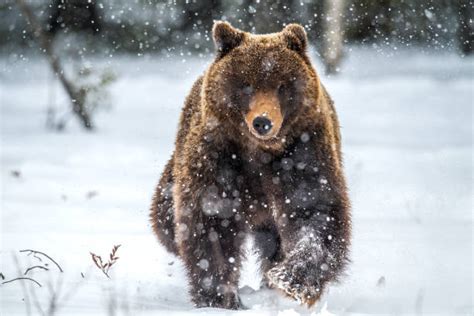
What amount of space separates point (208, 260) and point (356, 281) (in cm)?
101

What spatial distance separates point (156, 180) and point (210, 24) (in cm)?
564

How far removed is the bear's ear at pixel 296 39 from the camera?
4535mm

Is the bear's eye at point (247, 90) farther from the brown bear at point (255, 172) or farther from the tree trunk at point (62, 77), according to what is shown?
the tree trunk at point (62, 77)

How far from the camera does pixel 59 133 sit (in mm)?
12727

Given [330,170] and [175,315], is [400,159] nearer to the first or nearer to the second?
[330,170]

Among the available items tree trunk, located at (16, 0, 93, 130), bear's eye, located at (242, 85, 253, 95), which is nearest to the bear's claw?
bear's eye, located at (242, 85, 253, 95)

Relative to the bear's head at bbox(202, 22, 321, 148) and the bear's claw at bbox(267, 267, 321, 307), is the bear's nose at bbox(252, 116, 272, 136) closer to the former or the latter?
Answer: the bear's head at bbox(202, 22, 321, 148)

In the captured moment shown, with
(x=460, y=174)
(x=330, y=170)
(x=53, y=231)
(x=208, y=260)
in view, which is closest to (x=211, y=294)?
(x=208, y=260)

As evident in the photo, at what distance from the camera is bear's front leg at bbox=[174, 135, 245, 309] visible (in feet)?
14.5

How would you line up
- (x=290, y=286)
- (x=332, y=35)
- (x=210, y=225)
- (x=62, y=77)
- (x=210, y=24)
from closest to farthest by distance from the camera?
(x=290, y=286)
(x=210, y=225)
(x=62, y=77)
(x=332, y=35)
(x=210, y=24)

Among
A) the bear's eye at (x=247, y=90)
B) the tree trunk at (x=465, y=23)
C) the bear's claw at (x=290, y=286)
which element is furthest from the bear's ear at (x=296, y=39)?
the tree trunk at (x=465, y=23)

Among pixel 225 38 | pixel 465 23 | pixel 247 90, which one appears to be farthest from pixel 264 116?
pixel 465 23

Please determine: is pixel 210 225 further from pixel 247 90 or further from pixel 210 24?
pixel 210 24

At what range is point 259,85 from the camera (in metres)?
4.29
